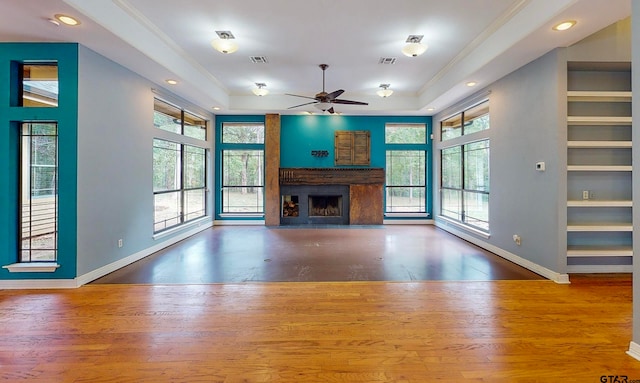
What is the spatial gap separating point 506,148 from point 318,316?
4078mm

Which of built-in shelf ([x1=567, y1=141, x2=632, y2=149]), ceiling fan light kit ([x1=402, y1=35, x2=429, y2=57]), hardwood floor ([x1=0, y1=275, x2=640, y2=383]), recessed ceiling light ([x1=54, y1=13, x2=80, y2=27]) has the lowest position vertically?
hardwood floor ([x1=0, y1=275, x2=640, y2=383])

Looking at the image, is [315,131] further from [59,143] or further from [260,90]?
[59,143]

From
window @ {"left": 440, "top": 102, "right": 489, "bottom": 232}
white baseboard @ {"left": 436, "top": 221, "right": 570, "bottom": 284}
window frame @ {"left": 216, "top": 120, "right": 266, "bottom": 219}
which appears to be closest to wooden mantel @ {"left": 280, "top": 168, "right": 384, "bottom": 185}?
window frame @ {"left": 216, "top": 120, "right": 266, "bottom": 219}

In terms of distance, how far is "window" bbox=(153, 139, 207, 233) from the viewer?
5.59 meters

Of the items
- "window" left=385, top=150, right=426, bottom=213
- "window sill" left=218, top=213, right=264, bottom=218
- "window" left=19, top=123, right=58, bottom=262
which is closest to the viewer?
"window" left=19, top=123, right=58, bottom=262

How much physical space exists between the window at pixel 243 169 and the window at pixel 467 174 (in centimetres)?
480

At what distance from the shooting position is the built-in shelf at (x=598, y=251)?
378 cm

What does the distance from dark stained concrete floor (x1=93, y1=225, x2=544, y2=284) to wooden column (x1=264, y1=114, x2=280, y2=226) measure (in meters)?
1.19

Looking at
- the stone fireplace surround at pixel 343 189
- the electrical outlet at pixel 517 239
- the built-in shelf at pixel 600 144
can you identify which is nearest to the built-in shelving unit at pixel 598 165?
the built-in shelf at pixel 600 144

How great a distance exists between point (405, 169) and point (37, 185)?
24.6ft

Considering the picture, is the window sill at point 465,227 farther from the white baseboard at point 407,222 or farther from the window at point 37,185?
the window at point 37,185

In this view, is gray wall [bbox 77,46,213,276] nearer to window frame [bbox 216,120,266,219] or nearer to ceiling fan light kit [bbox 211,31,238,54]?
ceiling fan light kit [bbox 211,31,238,54]

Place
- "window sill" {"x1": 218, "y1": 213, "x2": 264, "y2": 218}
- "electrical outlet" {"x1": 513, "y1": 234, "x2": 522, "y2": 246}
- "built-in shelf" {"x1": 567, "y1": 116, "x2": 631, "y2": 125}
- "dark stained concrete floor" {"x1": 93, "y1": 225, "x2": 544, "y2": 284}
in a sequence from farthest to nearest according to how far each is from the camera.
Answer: "window sill" {"x1": 218, "y1": 213, "x2": 264, "y2": 218} → "electrical outlet" {"x1": 513, "y1": 234, "x2": 522, "y2": 246} → "dark stained concrete floor" {"x1": 93, "y1": 225, "x2": 544, "y2": 284} → "built-in shelf" {"x1": 567, "y1": 116, "x2": 631, "y2": 125}

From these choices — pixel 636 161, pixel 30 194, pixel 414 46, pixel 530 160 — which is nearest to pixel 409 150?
pixel 530 160
